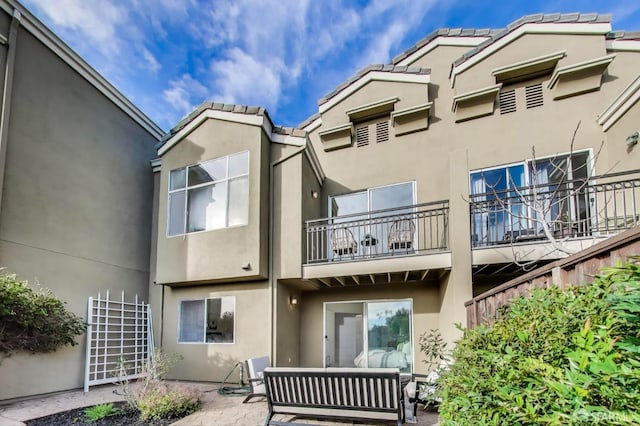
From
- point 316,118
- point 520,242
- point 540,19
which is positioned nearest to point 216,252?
point 316,118

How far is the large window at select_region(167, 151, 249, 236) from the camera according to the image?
881 centimetres

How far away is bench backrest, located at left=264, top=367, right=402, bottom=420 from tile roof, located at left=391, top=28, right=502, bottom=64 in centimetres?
874

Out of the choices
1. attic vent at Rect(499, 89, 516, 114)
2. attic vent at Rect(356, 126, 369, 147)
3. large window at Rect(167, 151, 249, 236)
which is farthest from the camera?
attic vent at Rect(356, 126, 369, 147)

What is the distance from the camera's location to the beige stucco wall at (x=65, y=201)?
297 inches

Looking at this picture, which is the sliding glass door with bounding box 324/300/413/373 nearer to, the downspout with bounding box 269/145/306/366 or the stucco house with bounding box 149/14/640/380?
the stucco house with bounding box 149/14/640/380

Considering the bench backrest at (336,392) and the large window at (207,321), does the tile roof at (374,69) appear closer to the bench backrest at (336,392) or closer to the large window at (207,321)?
the large window at (207,321)

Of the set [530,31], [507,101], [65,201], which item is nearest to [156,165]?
[65,201]

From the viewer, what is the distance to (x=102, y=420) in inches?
218

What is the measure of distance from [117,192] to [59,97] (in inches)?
107

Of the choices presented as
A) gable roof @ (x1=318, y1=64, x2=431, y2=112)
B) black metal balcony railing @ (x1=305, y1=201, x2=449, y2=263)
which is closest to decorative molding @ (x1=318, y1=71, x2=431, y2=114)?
gable roof @ (x1=318, y1=64, x2=431, y2=112)

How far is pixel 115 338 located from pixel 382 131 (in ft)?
29.3

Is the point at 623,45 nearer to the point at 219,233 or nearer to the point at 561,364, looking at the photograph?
the point at 561,364

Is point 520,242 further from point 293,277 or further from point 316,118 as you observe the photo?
point 316,118

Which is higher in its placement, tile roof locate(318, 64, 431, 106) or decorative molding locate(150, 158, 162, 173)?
tile roof locate(318, 64, 431, 106)
